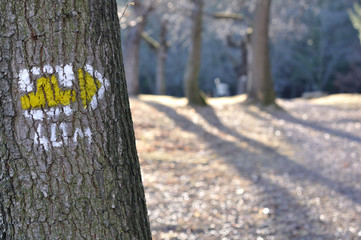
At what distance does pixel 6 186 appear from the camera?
187 centimetres

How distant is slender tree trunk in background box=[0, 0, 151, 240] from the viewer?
1.81 m

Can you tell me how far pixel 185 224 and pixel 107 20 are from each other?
3.34m

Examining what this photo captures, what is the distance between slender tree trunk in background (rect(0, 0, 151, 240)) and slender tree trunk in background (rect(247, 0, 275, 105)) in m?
12.4

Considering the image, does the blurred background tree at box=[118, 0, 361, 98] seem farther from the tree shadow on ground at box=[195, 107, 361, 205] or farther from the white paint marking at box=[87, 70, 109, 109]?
the white paint marking at box=[87, 70, 109, 109]

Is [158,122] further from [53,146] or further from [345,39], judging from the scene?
[345,39]

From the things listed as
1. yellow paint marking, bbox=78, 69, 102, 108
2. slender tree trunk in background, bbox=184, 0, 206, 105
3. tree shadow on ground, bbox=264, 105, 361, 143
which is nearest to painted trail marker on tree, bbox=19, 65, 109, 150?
yellow paint marking, bbox=78, 69, 102, 108

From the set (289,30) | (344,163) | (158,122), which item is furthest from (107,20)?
(289,30)

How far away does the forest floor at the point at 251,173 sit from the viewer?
4805 mm

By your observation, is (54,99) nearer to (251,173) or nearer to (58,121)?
(58,121)

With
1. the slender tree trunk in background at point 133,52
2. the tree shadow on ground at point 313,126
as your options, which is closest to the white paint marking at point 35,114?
the tree shadow on ground at point 313,126

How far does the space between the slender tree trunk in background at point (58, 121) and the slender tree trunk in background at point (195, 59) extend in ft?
40.5

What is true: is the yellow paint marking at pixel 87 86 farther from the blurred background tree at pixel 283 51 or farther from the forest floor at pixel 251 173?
the blurred background tree at pixel 283 51

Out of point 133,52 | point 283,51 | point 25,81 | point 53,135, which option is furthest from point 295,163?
point 283,51

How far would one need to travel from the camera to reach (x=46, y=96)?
1.84 meters
